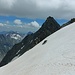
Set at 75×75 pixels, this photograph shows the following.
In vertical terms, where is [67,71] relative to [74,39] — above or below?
below

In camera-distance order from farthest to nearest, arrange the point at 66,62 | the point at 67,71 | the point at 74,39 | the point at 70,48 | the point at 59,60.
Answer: the point at 74,39 → the point at 70,48 → the point at 59,60 → the point at 66,62 → the point at 67,71

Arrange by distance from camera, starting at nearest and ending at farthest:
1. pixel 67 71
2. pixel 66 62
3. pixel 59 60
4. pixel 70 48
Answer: pixel 67 71
pixel 66 62
pixel 59 60
pixel 70 48

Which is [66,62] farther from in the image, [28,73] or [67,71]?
[28,73]

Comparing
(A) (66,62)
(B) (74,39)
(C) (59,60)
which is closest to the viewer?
(A) (66,62)

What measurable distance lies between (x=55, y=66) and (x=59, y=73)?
3207mm

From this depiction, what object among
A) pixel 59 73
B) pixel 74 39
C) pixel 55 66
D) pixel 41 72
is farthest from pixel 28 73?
pixel 74 39

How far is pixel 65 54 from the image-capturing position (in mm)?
30938

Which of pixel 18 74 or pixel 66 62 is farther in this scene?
pixel 18 74

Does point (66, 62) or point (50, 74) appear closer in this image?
point (50, 74)

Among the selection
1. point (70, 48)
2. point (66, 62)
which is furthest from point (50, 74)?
point (70, 48)

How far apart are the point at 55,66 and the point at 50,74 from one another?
240 centimetres

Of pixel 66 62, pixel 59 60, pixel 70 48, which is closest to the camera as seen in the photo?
pixel 66 62

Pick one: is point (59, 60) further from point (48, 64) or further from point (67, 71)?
point (67, 71)

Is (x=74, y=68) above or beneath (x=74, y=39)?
beneath
